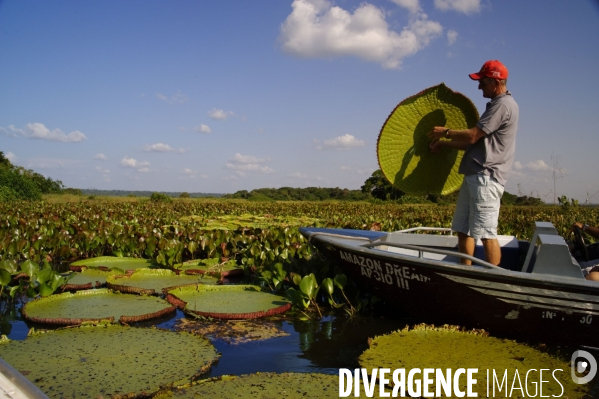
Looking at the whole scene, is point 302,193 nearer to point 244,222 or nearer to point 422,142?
point 244,222

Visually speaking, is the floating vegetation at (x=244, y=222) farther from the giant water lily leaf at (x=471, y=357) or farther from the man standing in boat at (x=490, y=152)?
the giant water lily leaf at (x=471, y=357)

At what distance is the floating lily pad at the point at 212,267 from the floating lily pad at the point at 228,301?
2.60 ft

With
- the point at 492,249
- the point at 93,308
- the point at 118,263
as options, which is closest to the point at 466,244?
the point at 492,249

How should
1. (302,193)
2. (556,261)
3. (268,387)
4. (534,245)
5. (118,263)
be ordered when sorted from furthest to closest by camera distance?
(302,193) → (118,263) → (534,245) → (556,261) → (268,387)

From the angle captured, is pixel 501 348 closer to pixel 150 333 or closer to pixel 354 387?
pixel 354 387

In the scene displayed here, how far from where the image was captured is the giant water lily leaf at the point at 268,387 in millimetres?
2191

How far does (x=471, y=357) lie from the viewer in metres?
2.69

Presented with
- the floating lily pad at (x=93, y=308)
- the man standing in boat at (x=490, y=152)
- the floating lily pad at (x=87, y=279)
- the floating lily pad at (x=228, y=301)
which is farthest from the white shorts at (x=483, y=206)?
the floating lily pad at (x=87, y=279)

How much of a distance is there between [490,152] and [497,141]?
9cm

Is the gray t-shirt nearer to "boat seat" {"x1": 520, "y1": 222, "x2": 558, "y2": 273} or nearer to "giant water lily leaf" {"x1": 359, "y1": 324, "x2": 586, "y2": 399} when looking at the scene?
"boat seat" {"x1": 520, "y1": 222, "x2": 558, "y2": 273}

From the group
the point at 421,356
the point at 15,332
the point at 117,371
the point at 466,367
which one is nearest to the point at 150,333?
the point at 117,371

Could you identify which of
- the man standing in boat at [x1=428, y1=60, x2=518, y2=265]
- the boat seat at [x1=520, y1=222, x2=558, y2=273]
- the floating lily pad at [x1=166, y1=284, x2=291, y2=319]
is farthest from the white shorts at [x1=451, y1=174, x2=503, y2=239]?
the floating lily pad at [x1=166, y1=284, x2=291, y2=319]

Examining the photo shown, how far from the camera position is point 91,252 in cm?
661
